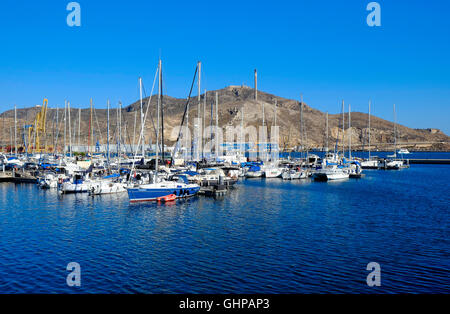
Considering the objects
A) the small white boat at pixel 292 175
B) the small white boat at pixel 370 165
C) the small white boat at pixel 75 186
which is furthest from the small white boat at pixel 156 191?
the small white boat at pixel 370 165

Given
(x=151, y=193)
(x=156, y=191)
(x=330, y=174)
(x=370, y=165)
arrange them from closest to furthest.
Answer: (x=151, y=193) → (x=156, y=191) → (x=330, y=174) → (x=370, y=165)

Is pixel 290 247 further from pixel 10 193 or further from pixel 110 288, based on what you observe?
pixel 10 193

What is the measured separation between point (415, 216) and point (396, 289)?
23.0 metres

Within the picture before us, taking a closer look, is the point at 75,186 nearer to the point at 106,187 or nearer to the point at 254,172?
the point at 106,187

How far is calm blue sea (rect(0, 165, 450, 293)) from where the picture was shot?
22109mm

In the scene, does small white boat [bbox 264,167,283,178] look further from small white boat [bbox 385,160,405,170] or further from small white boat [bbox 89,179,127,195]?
small white boat [bbox 385,160,405,170]

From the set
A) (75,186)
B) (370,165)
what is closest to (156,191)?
(75,186)

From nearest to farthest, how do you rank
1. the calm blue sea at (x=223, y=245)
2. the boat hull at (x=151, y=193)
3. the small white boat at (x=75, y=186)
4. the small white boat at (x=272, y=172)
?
the calm blue sea at (x=223, y=245) < the boat hull at (x=151, y=193) < the small white boat at (x=75, y=186) < the small white boat at (x=272, y=172)

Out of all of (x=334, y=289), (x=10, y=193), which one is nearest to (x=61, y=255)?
(x=334, y=289)

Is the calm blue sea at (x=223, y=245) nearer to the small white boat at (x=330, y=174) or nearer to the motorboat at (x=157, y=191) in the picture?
the motorboat at (x=157, y=191)

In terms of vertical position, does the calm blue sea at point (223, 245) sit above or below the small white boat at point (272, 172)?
below

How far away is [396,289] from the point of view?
69.9ft

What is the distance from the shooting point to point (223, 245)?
97.1 ft

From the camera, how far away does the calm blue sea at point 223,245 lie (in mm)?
22109
